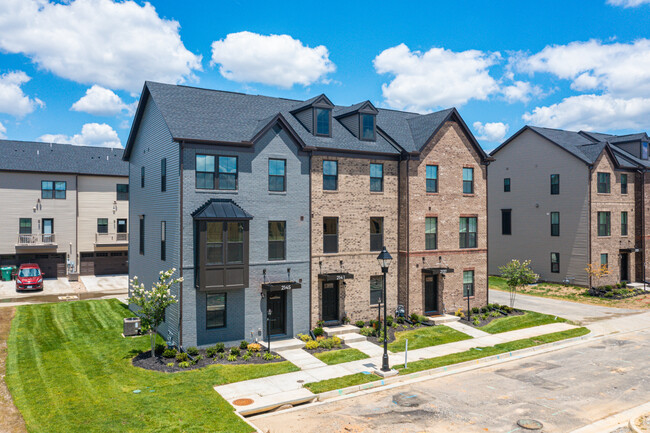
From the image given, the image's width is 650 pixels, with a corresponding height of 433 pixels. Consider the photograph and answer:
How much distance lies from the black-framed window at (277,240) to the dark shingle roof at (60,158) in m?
29.0

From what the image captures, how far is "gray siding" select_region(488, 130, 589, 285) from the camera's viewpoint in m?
40.2

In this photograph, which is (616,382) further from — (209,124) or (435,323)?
(209,124)

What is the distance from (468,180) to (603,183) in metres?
17.7

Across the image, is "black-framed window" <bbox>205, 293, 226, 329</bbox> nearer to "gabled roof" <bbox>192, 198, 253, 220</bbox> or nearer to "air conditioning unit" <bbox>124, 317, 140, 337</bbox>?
"gabled roof" <bbox>192, 198, 253, 220</bbox>

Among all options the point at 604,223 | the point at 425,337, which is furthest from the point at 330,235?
the point at 604,223

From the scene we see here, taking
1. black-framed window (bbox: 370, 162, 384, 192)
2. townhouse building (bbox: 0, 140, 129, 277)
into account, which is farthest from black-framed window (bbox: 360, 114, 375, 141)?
townhouse building (bbox: 0, 140, 129, 277)

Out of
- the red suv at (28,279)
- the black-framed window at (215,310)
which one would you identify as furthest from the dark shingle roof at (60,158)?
the black-framed window at (215,310)

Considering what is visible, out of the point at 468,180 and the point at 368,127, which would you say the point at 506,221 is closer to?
the point at 468,180

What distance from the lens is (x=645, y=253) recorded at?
1667 inches

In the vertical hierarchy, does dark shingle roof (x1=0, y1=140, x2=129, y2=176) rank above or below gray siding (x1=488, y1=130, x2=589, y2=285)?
above

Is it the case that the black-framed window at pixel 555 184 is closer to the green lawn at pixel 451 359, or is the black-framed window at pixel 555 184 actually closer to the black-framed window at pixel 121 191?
the green lawn at pixel 451 359

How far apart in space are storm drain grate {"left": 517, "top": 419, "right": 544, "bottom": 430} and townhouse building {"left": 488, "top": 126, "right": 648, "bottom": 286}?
28884 millimetres

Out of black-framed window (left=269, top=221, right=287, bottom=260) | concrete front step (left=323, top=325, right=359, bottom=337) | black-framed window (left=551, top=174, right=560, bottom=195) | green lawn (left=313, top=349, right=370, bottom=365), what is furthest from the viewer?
black-framed window (left=551, top=174, right=560, bottom=195)

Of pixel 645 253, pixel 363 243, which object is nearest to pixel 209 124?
pixel 363 243
